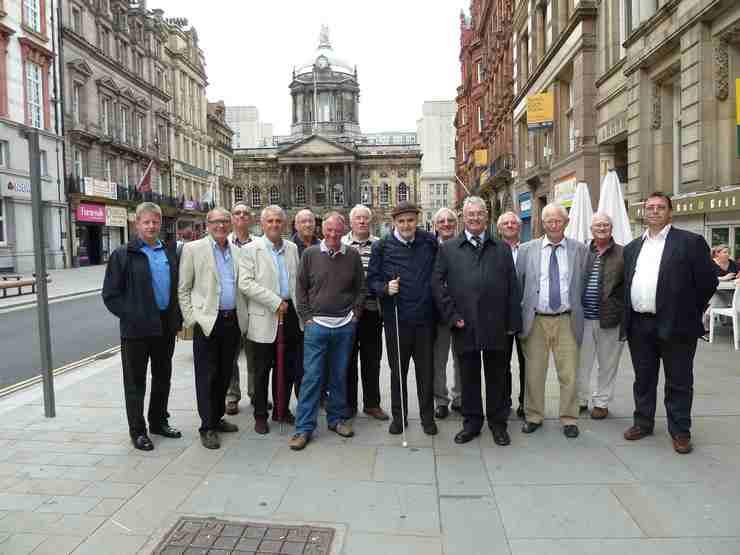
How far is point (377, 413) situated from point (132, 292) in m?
2.57

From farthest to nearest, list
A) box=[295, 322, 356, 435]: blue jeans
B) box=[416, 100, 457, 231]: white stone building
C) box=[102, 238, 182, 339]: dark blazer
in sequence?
1. box=[416, 100, 457, 231]: white stone building
2. box=[295, 322, 356, 435]: blue jeans
3. box=[102, 238, 182, 339]: dark blazer

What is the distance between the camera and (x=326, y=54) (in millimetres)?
106188

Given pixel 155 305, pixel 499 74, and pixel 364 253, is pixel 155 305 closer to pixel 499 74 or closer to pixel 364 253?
pixel 364 253

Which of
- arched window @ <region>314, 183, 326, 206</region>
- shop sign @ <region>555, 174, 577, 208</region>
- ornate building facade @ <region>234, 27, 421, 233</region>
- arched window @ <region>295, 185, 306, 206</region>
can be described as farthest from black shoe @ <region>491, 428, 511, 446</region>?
arched window @ <region>295, 185, 306, 206</region>

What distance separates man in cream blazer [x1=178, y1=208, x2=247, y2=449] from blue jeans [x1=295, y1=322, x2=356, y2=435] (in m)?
0.70

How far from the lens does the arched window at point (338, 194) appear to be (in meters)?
95.9

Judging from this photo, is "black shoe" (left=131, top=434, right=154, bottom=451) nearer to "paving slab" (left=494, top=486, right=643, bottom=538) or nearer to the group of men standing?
the group of men standing

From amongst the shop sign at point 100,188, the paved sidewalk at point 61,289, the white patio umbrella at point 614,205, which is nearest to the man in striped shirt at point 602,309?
the white patio umbrella at point 614,205

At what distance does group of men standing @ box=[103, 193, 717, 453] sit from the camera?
502 centimetres

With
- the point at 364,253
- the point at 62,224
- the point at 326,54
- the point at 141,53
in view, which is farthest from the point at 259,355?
the point at 326,54

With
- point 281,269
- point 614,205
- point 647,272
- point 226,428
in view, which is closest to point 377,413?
point 226,428

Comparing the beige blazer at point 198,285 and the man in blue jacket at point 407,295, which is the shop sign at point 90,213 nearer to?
the beige blazer at point 198,285

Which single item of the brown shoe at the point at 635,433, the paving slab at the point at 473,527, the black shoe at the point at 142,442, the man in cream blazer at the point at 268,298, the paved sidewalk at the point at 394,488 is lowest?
the paving slab at the point at 473,527

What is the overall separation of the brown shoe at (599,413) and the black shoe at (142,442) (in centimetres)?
404
